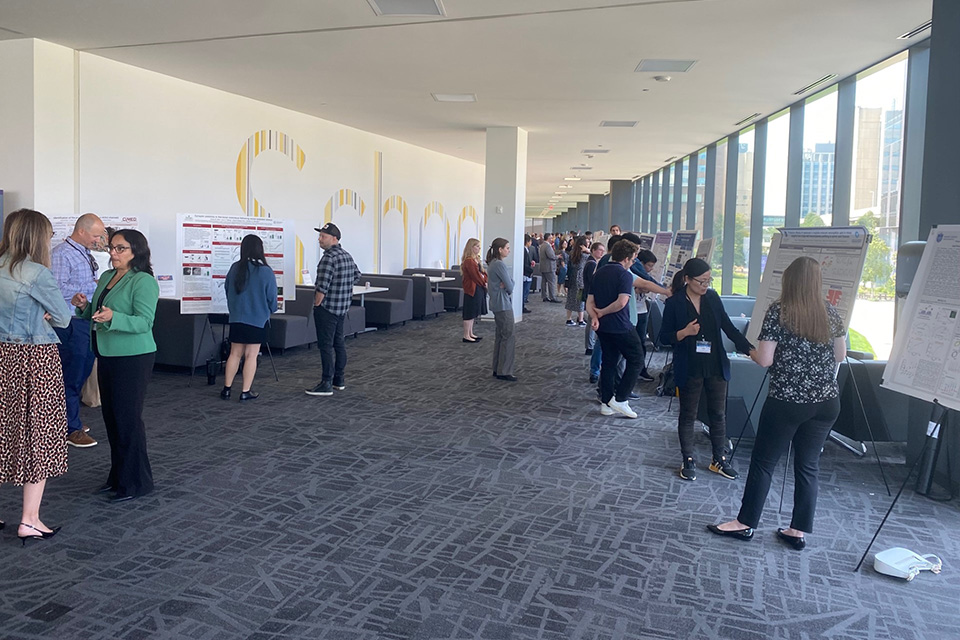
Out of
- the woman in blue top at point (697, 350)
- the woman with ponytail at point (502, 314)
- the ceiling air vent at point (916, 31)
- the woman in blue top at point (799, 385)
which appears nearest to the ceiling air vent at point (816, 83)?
the ceiling air vent at point (916, 31)

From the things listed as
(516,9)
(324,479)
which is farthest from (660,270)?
(324,479)

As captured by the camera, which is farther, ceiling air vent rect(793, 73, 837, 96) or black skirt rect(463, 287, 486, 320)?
black skirt rect(463, 287, 486, 320)

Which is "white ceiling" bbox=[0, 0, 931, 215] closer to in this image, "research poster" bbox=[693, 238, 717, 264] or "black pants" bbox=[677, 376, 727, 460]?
"research poster" bbox=[693, 238, 717, 264]

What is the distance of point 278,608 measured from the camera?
2.91 m

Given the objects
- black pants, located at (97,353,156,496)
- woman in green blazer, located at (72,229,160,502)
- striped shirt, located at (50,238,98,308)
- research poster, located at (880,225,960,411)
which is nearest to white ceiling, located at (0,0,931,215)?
A: striped shirt, located at (50,238,98,308)

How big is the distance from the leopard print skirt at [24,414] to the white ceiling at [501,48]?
13.1ft

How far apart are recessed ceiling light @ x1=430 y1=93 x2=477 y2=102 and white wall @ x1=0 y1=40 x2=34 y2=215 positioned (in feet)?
16.2

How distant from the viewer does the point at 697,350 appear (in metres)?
4.55

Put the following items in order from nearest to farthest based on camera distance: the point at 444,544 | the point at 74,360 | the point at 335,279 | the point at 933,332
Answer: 1. the point at 444,544
2. the point at 933,332
3. the point at 74,360
4. the point at 335,279

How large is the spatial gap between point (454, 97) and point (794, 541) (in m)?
8.27

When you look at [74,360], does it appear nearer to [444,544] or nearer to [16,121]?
[444,544]

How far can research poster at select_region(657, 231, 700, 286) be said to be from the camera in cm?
889

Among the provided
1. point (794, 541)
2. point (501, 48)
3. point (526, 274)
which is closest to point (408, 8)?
point (501, 48)

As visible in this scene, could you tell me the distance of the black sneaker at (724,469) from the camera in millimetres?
4755
